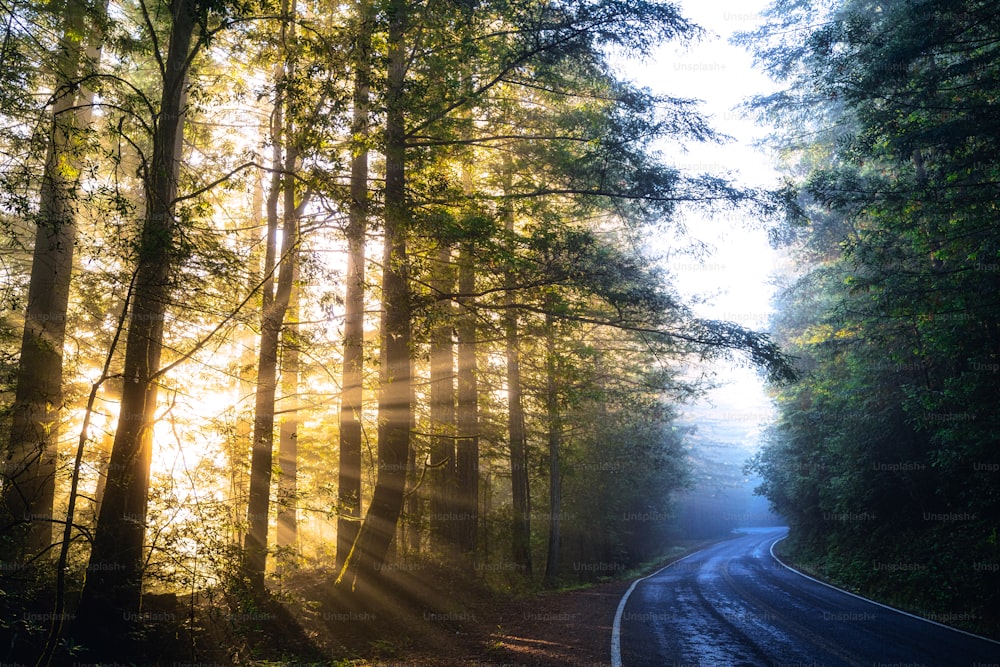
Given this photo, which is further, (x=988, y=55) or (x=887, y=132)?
(x=887, y=132)

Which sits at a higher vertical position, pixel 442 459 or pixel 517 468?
pixel 442 459

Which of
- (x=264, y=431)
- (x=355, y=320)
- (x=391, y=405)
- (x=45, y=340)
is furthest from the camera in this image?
(x=355, y=320)

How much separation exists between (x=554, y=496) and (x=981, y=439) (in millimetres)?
13414

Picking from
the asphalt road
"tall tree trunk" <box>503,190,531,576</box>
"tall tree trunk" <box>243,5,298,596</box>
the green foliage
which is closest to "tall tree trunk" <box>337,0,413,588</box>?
"tall tree trunk" <box>243,5,298,596</box>

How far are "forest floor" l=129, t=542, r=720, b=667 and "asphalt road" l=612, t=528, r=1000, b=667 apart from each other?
0.93 m

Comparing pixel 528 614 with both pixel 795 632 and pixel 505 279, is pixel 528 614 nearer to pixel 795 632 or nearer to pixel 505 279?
pixel 795 632

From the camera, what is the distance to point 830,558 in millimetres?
24219

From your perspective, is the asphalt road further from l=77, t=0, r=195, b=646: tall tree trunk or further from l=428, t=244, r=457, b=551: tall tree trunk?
l=77, t=0, r=195, b=646: tall tree trunk

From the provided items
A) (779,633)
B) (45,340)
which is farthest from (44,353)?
(779,633)

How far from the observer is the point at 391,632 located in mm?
10062

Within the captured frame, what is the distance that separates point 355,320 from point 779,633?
32.7 ft

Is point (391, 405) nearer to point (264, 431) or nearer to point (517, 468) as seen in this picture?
point (264, 431)

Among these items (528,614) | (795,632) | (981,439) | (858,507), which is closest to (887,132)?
(981,439)

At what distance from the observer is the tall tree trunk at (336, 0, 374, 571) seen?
8.26 metres
